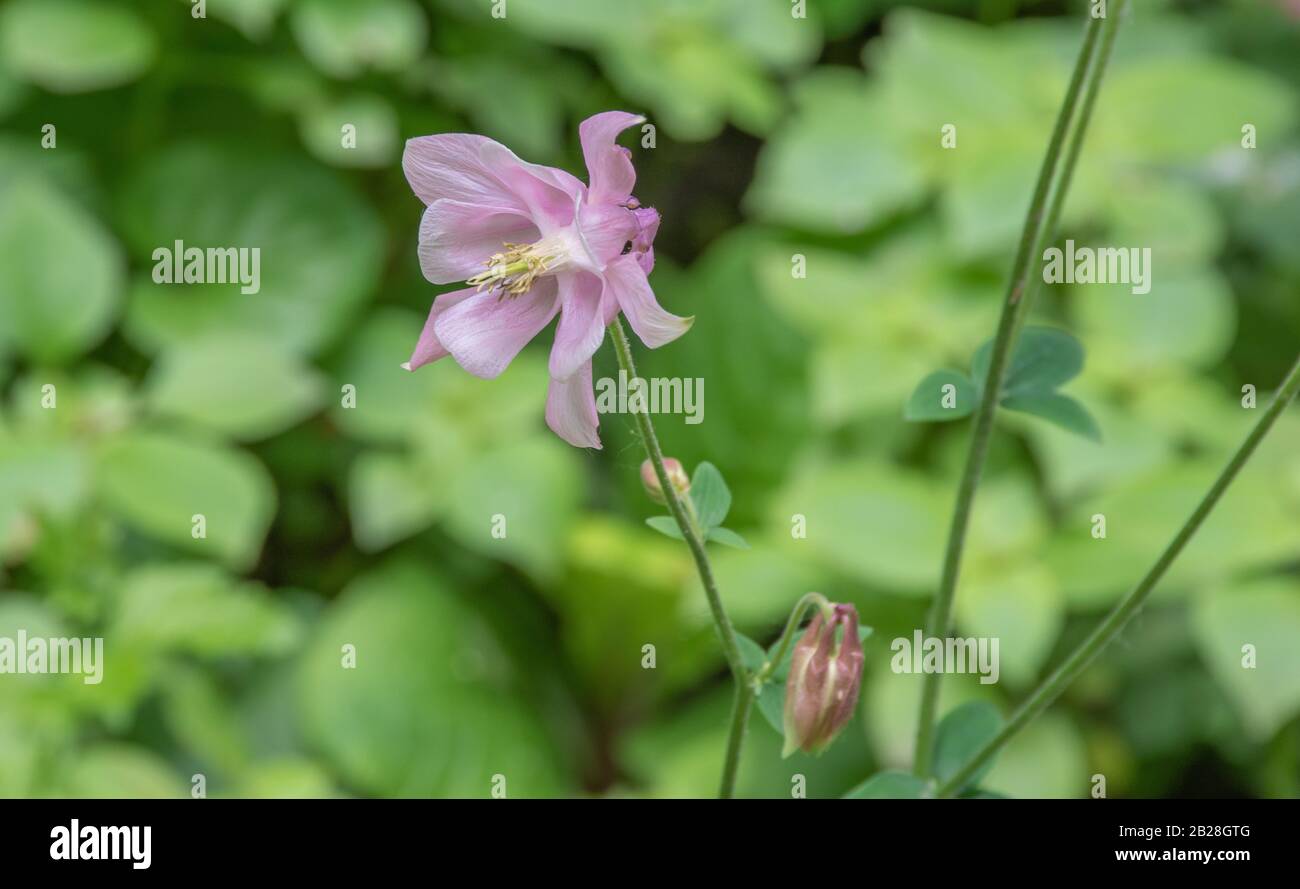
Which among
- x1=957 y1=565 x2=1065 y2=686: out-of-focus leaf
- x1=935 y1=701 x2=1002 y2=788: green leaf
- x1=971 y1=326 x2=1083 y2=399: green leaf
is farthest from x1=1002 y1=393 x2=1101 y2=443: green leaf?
x1=957 y1=565 x2=1065 y2=686: out-of-focus leaf

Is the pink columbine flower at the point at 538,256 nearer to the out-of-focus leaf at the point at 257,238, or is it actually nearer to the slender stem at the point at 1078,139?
the slender stem at the point at 1078,139

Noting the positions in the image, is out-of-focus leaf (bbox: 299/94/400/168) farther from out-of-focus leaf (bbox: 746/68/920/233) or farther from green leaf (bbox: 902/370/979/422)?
green leaf (bbox: 902/370/979/422)

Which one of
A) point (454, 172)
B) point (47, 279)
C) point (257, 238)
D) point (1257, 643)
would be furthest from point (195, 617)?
point (1257, 643)

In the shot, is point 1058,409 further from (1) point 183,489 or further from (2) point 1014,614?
(1) point 183,489

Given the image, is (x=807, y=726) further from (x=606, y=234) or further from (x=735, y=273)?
(x=735, y=273)

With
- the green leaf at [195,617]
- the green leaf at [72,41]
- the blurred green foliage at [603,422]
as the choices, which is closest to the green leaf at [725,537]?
the blurred green foliage at [603,422]
